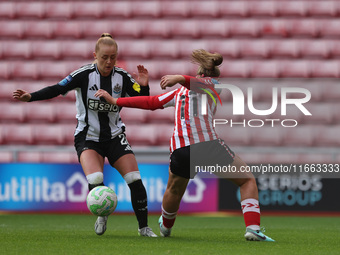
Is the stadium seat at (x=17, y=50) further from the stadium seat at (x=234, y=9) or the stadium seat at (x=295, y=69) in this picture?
the stadium seat at (x=295, y=69)

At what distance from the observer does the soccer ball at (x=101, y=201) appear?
201 inches

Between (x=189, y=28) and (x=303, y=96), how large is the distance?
238 cm

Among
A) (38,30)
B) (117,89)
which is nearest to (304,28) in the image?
(38,30)

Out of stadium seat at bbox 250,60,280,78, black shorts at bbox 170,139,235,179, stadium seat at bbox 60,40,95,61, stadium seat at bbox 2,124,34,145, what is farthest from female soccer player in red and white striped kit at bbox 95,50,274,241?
stadium seat at bbox 60,40,95,61

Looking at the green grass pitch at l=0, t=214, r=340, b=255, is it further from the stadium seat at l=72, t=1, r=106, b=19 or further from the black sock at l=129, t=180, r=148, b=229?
the stadium seat at l=72, t=1, r=106, b=19

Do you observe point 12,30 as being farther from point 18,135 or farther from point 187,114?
point 187,114

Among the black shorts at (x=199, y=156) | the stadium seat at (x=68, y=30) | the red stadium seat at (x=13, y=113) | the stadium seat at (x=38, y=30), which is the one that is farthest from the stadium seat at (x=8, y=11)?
the black shorts at (x=199, y=156)

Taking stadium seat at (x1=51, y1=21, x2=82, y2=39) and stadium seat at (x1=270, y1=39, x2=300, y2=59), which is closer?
stadium seat at (x1=270, y1=39, x2=300, y2=59)

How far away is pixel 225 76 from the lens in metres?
11.1

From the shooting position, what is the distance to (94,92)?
5.43 meters

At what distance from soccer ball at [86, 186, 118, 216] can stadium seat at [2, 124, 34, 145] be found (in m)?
5.95

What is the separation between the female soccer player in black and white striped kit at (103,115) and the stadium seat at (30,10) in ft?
23.0

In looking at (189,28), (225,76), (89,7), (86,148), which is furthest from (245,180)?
(89,7)

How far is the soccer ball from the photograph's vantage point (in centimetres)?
512
